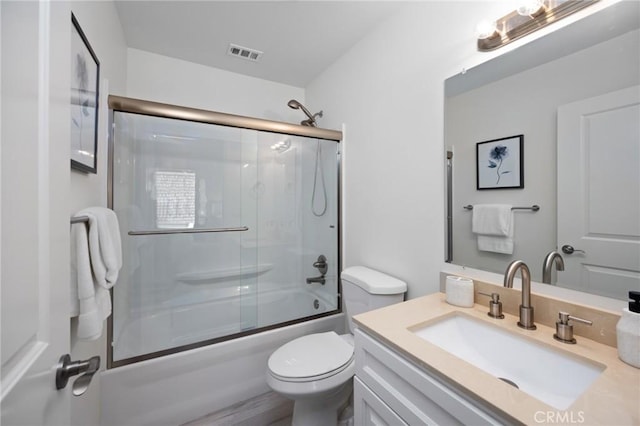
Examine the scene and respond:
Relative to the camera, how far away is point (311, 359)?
130 cm

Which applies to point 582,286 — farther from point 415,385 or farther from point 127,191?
point 127,191

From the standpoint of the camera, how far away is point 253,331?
1.72m

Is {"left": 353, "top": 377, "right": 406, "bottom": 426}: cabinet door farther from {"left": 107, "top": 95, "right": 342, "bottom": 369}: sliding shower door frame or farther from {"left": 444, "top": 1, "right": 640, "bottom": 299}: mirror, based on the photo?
{"left": 107, "top": 95, "right": 342, "bottom": 369}: sliding shower door frame

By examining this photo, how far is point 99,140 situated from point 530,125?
192cm

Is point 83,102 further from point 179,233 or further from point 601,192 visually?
point 601,192

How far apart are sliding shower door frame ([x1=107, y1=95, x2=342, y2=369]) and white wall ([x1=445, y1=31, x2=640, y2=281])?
3.17ft

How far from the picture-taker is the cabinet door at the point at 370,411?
0.76 meters

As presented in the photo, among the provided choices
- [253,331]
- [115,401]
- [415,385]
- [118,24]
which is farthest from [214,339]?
[118,24]

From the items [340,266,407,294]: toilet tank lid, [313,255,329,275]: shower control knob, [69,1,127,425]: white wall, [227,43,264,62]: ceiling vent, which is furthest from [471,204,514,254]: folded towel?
[227,43,264,62]: ceiling vent

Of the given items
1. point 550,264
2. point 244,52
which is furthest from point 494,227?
point 244,52

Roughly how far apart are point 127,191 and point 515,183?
2058 millimetres

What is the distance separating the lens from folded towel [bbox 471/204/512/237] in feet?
3.52

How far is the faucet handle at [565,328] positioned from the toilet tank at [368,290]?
2.16 feet

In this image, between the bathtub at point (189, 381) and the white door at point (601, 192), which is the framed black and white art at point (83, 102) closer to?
the bathtub at point (189, 381)
